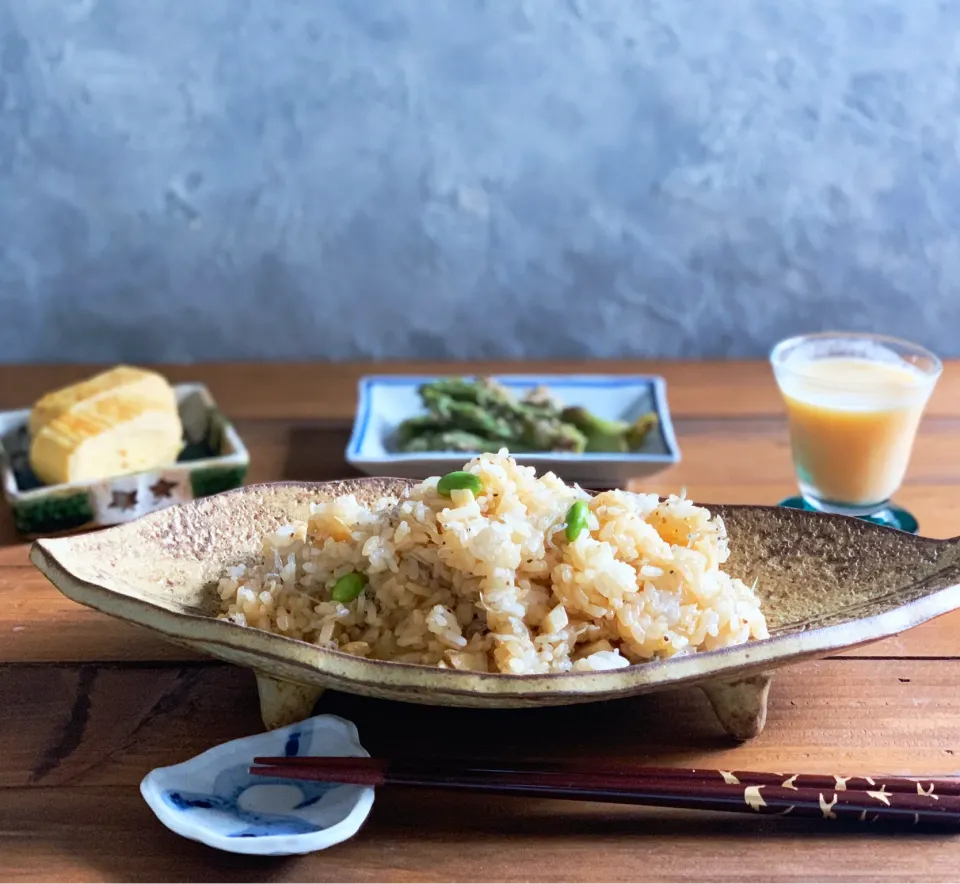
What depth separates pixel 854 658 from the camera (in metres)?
1.29

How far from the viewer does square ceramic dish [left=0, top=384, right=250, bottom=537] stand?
160 cm

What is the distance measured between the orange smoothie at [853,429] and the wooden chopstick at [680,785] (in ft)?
2.27

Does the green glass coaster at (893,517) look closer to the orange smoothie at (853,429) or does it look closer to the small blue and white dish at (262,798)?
the orange smoothie at (853,429)

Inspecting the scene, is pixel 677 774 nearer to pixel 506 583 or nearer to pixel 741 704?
pixel 741 704

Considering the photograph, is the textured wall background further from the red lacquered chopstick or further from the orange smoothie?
the red lacquered chopstick

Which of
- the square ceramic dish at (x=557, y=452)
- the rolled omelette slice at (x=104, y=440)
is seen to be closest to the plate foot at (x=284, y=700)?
the square ceramic dish at (x=557, y=452)

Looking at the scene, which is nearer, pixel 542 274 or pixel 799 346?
pixel 799 346

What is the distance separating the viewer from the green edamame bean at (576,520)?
111cm

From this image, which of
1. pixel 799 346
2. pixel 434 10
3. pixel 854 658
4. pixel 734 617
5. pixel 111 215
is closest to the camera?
pixel 734 617

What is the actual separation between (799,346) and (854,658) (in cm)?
66

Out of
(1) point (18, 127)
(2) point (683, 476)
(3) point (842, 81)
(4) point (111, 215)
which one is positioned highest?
(3) point (842, 81)

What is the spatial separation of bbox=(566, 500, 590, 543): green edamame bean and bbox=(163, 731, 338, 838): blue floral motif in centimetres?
35

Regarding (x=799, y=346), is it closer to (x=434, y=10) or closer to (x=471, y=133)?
(x=471, y=133)

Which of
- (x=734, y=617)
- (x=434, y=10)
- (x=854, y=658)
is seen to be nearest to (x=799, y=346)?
(x=854, y=658)
